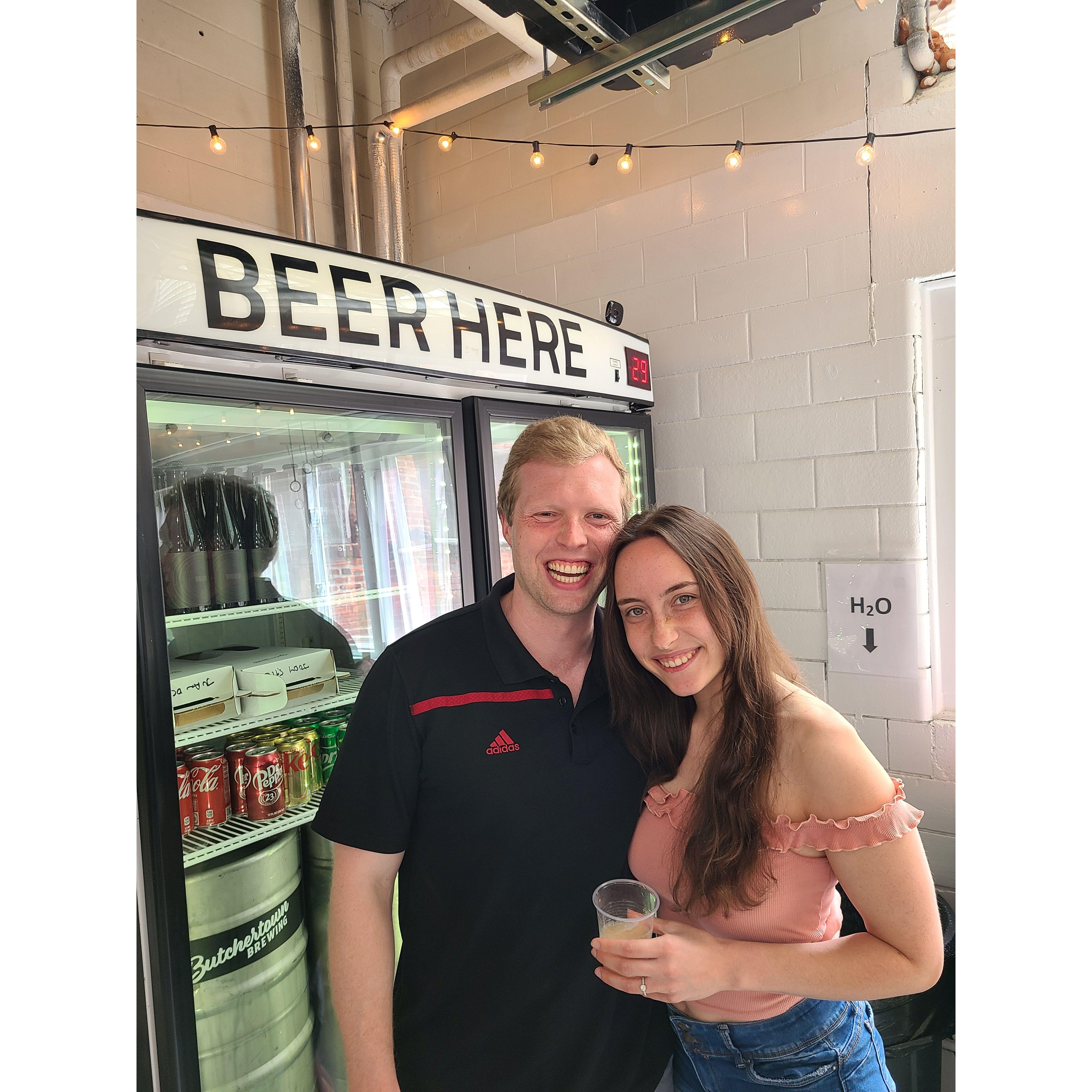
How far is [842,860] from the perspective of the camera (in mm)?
1200

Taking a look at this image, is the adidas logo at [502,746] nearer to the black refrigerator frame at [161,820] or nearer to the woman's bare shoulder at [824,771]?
the woman's bare shoulder at [824,771]

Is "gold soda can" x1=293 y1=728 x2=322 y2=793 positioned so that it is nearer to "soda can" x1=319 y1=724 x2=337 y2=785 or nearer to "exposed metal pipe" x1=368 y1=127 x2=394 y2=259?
"soda can" x1=319 y1=724 x2=337 y2=785

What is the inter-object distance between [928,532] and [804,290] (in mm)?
1070

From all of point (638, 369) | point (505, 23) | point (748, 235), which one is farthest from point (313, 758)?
point (505, 23)

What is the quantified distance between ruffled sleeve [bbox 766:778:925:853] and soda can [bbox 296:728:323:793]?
1.40 m

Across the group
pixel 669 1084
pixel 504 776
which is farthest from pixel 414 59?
pixel 669 1084

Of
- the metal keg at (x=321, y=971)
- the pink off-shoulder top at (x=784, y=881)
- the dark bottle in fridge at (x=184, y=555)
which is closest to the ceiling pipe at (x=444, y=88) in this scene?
the dark bottle in fridge at (x=184, y=555)

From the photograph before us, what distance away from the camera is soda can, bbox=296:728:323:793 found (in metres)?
2.17

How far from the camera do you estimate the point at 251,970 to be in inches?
81.4

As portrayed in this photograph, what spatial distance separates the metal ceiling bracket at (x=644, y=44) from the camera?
4.12ft

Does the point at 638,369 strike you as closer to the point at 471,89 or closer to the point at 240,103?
the point at 471,89

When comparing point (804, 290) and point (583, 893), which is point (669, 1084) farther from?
point (804, 290)

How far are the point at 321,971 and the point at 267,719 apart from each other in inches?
36.8
